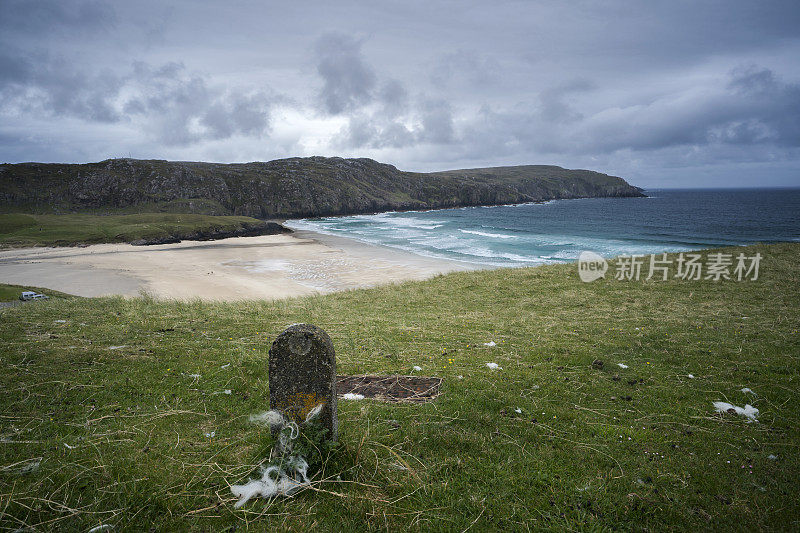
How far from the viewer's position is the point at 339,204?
130m

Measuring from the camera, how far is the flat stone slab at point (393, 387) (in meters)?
6.46

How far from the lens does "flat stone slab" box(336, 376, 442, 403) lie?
646 centimetres

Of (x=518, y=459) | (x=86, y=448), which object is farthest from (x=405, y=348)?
(x=86, y=448)

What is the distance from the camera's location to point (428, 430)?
517cm

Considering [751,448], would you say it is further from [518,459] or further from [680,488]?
[518,459]

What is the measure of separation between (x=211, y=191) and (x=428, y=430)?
129856 millimetres

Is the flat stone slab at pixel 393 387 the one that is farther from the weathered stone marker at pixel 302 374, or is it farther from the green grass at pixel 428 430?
the weathered stone marker at pixel 302 374

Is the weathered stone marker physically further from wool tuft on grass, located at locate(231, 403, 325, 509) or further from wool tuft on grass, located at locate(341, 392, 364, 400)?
wool tuft on grass, located at locate(341, 392, 364, 400)

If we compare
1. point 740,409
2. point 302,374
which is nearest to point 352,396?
point 302,374

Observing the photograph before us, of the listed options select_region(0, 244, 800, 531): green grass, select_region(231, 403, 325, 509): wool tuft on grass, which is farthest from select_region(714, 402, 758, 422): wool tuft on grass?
select_region(231, 403, 325, 509): wool tuft on grass

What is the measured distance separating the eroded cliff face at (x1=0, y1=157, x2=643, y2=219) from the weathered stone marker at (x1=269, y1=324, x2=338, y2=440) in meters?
114

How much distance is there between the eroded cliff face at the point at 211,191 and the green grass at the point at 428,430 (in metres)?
110

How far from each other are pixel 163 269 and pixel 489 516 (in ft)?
152

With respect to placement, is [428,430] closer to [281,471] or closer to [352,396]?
[352,396]
